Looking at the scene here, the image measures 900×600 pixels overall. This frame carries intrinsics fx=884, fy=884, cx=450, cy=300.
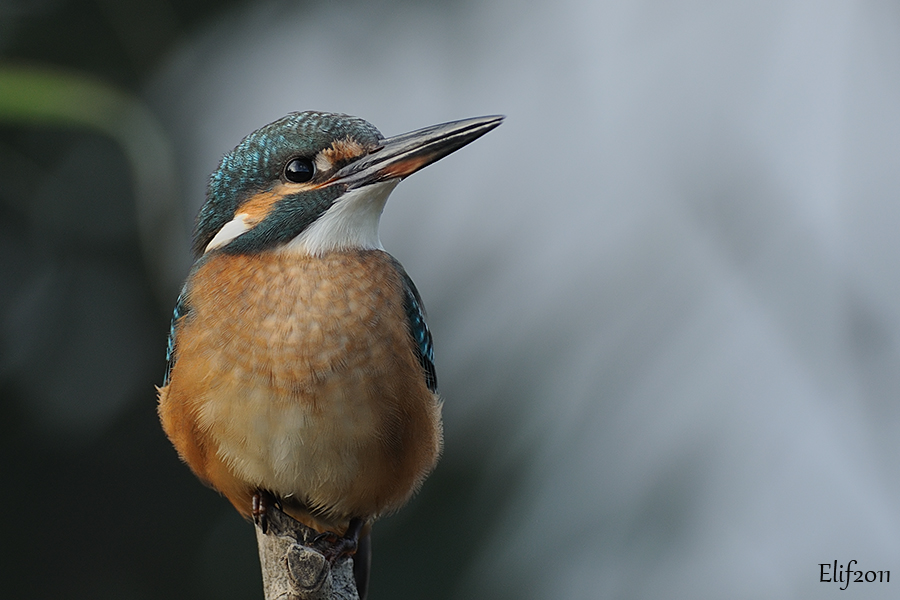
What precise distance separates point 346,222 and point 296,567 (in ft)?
2.50

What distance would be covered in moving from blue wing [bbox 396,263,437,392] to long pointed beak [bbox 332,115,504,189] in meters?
0.29

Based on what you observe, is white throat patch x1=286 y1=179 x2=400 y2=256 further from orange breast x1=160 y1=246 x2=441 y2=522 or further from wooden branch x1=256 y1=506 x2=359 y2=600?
wooden branch x1=256 y1=506 x2=359 y2=600

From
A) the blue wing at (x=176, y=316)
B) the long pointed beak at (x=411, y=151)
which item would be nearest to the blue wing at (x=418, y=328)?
the long pointed beak at (x=411, y=151)

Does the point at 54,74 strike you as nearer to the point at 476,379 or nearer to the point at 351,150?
the point at 351,150

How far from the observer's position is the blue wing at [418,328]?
6.87 ft

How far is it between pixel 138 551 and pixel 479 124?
2399 mm

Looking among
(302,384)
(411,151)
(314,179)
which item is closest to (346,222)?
(314,179)

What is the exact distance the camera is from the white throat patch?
1979 mm

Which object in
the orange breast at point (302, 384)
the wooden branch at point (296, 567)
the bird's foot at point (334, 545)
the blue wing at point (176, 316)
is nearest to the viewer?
the wooden branch at point (296, 567)

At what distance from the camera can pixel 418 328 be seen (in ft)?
6.95

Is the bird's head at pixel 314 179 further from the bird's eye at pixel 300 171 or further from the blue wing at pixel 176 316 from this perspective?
the blue wing at pixel 176 316

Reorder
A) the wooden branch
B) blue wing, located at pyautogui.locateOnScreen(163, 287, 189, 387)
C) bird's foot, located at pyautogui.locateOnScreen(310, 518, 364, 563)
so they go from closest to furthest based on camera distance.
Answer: the wooden branch
bird's foot, located at pyautogui.locateOnScreen(310, 518, 364, 563)
blue wing, located at pyautogui.locateOnScreen(163, 287, 189, 387)

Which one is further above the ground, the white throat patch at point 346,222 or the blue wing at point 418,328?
the white throat patch at point 346,222

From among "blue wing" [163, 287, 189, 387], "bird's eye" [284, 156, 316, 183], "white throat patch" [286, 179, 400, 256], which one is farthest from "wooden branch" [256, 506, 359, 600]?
"bird's eye" [284, 156, 316, 183]
